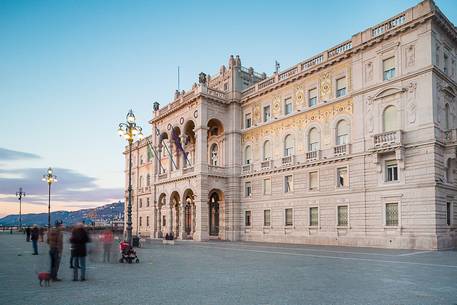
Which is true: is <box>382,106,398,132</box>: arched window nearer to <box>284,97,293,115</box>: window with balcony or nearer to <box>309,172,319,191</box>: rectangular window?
<box>309,172,319,191</box>: rectangular window

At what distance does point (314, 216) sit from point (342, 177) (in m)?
4.50

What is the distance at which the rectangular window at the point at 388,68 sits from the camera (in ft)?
100

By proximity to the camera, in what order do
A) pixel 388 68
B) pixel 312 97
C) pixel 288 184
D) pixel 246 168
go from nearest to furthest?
pixel 388 68, pixel 312 97, pixel 288 184, pixel 246 168

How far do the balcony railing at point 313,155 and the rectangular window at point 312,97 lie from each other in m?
4.49

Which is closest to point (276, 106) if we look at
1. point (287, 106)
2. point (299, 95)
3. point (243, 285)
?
point (287, 106)

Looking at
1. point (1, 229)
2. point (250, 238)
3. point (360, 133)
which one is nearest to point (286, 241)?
point (250, 238)

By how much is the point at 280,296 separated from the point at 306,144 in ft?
89.4

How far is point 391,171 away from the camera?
98.1 ft

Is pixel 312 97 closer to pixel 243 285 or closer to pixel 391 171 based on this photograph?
pixel 391 171

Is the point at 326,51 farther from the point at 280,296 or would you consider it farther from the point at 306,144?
the point at 280,296

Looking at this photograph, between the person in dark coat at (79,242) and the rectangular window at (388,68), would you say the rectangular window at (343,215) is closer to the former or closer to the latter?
the rectangular window at (388,68)

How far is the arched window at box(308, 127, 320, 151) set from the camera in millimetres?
36094

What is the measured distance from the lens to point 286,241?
3753cm

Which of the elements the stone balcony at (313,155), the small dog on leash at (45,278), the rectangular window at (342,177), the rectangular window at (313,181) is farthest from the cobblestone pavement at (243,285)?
the stone balcony at (313,155)
